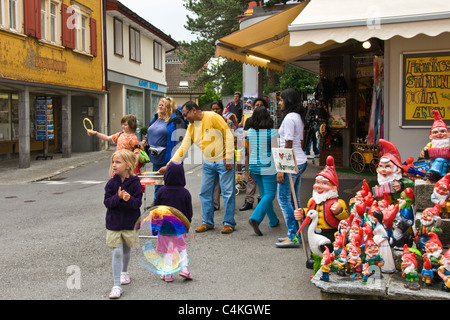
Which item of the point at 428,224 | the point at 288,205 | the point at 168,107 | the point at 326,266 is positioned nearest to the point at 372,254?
the point at 326,266

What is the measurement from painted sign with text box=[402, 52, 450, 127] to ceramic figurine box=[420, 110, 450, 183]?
4.32 ft

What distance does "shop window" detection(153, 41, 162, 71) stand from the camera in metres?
31.6

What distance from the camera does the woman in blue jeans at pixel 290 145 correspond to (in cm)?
622

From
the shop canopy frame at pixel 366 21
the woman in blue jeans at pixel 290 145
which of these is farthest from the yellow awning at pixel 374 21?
the woman in blue jeans at pixel 290 145

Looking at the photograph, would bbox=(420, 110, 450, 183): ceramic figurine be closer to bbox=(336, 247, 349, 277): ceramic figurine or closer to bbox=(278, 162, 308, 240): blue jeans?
bbox=(336, 247, 349, 277): ceramic figurine

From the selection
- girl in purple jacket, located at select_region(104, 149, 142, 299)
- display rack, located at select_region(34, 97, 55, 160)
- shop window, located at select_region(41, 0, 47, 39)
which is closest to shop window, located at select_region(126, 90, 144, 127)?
display rack, located at select_region(34, 97, 55, 160)

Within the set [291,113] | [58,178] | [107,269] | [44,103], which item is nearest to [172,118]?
[291,113]

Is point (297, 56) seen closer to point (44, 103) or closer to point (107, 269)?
point (107, 269)

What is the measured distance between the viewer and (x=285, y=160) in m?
5.57

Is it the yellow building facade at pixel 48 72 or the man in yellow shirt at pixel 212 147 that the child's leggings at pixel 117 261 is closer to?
the man in yellow shirt at pixel 212 147

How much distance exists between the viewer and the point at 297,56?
Answer: 37.0 feet

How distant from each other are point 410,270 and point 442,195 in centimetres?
81

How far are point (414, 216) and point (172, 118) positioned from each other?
4.03 meters

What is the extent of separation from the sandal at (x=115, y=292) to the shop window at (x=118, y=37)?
2171 centimetres
